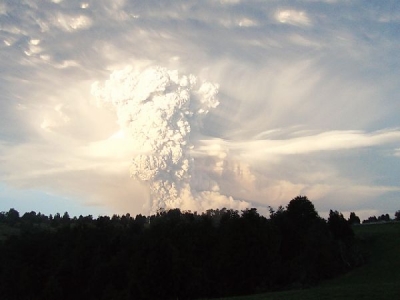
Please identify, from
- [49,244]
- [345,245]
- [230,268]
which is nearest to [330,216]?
[345,245]

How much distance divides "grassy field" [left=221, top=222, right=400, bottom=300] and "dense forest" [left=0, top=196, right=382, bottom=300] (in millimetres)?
3148

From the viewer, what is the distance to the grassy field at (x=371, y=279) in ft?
103

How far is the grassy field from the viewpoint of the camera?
3133cm

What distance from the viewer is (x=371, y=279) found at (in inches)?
2120

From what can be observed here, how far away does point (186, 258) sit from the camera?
214 feet

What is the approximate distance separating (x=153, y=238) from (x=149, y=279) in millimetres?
7822

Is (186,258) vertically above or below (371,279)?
above

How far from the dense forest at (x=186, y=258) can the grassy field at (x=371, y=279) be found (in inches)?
124

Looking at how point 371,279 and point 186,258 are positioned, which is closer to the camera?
point 371,279

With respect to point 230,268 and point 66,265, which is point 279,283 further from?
point 66,265

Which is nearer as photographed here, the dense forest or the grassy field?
the grassy field

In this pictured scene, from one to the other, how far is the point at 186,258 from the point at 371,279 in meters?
25.6

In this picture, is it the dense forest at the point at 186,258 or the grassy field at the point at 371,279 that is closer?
the grassy field at the point at 371,279

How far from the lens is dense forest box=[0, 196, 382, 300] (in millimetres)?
62562
